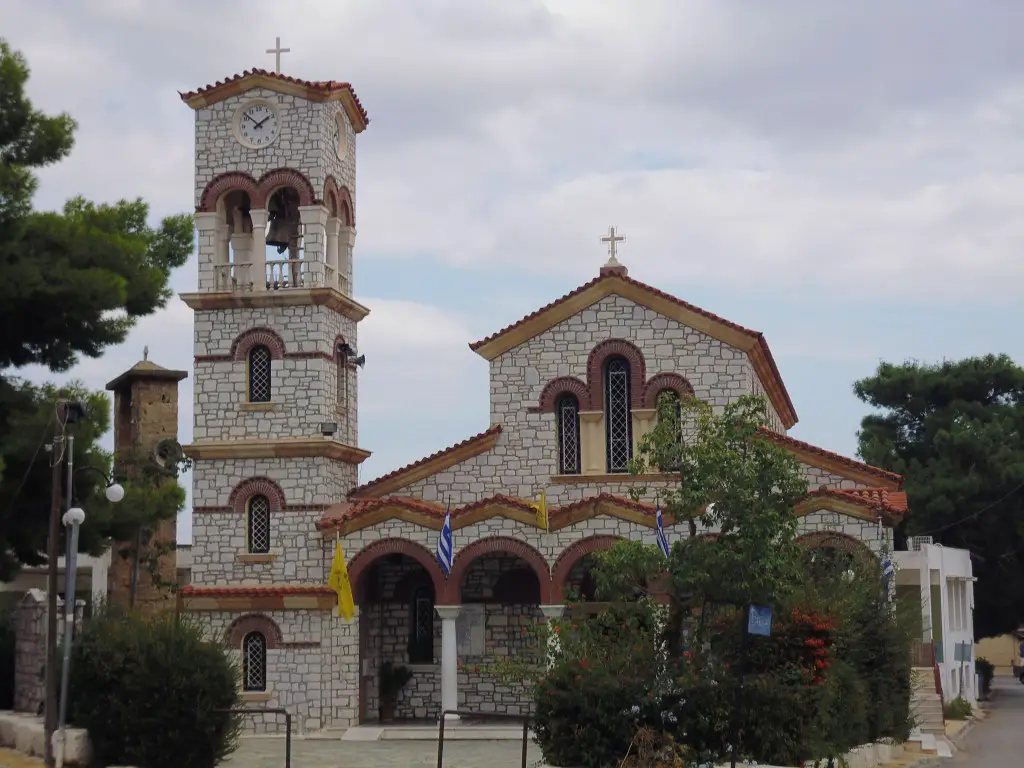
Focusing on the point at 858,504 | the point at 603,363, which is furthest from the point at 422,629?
the point at 858,504

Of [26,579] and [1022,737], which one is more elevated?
[26,579]

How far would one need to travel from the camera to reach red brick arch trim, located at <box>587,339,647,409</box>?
32.9 m

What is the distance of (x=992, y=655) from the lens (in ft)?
283

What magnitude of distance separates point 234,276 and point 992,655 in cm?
6420

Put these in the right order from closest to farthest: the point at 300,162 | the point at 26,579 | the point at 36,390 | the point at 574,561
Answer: the point at 36,390
the point at 574,561
the point at 300,162
the point at 26,579

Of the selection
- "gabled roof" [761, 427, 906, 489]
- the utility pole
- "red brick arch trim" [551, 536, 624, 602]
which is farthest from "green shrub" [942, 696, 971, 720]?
the utility pole

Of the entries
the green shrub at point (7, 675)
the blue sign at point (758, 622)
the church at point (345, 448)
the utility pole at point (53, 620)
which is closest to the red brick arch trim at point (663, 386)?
the church at point (345, 448)

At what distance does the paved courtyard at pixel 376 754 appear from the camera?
79.7 ft

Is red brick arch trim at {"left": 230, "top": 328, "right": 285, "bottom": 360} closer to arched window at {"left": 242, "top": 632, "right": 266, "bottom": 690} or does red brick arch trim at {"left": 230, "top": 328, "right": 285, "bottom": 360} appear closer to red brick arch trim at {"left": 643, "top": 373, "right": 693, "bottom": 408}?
arched window at {"left": 242, "top": 632, "right": 266, "bottom": 690}

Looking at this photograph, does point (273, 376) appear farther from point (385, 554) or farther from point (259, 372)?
point (385, 554)

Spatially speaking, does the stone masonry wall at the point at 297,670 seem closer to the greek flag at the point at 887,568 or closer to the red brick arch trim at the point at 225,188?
the red brick arch trim at the point at 225,188

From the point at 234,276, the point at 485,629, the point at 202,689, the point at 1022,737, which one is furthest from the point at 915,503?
the point at 202,689

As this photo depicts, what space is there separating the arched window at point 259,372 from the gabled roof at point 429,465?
2.92m

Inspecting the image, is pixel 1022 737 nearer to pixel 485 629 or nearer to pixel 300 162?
pixel 485 629
